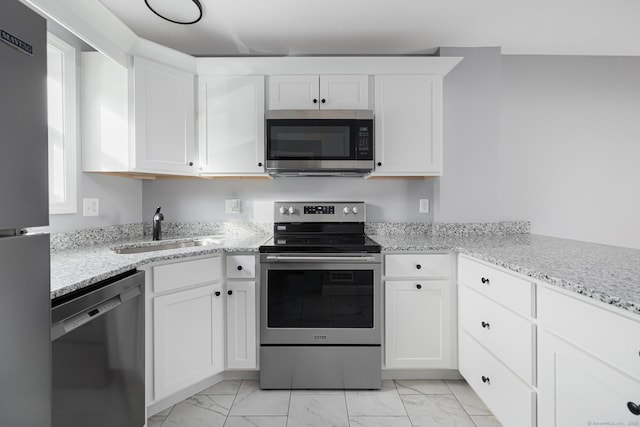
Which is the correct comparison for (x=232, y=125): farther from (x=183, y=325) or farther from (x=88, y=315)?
(x=88, y=315)

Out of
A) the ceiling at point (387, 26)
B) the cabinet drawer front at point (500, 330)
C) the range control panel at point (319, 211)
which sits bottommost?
the cabinet drawer front at point (500, 330)

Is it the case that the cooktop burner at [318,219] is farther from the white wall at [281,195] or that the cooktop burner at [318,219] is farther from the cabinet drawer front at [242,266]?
the cabinet drawer front at [242,266]

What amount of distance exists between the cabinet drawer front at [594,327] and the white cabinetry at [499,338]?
10 cm

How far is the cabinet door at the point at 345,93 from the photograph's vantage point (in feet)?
7.11

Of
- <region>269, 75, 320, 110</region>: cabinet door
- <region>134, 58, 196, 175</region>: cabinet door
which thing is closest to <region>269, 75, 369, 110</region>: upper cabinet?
<region>269, 75, 320, 110</region>: cabinet door

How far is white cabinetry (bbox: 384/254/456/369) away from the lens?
75.5 inches

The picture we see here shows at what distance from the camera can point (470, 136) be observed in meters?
2.35

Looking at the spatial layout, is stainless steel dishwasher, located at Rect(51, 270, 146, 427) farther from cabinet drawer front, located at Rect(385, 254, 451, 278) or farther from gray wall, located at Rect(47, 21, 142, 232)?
cabinet drawer front, located at Rect(385, 254, 451, 278)

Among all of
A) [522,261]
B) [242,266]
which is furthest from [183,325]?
[522,261]

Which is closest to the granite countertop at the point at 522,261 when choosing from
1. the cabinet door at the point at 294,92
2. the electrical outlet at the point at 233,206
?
the electrical outlet at the point at 233,206

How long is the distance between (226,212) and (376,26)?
1.78m

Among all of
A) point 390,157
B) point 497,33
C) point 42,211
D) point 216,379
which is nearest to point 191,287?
point 216,379

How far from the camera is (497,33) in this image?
2.18 meters

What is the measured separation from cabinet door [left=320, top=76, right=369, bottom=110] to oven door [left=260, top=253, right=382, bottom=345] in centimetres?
107
